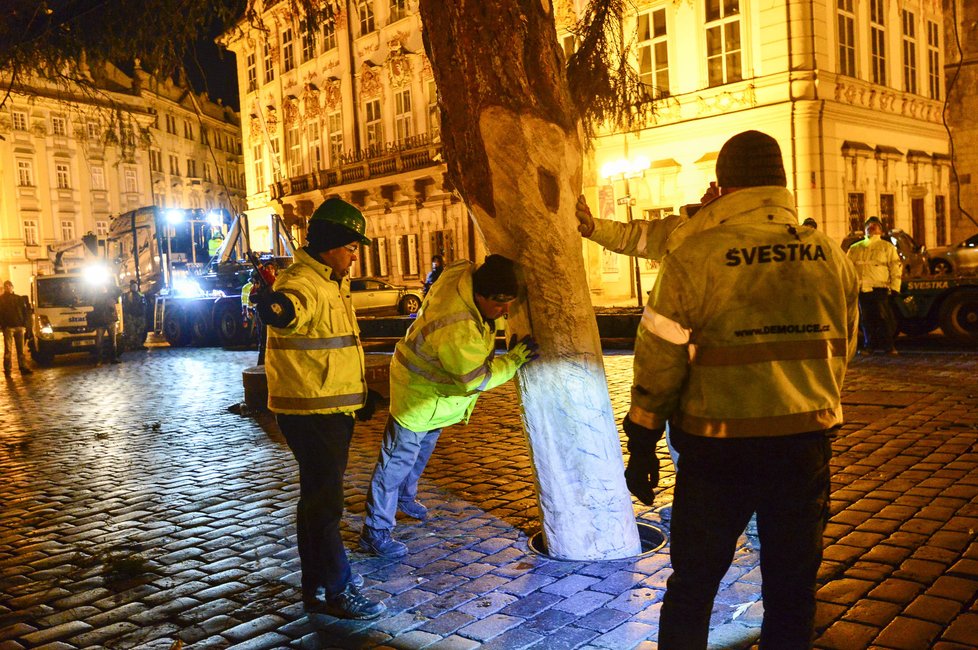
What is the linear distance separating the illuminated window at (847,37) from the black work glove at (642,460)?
2136 centimetres

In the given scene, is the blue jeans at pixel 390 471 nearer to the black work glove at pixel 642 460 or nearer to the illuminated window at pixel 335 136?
the black work glove at pixel 642 460

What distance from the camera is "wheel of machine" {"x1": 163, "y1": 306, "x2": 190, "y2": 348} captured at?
2391cm

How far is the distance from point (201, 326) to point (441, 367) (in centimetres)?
2000

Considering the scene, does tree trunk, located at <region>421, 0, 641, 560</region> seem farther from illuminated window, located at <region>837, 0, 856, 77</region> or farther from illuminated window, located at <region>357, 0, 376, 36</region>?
illuminated window, located at <region>357, 0, 376, 36</region>

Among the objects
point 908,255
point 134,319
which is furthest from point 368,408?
point 134,319

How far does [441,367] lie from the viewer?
184 inches

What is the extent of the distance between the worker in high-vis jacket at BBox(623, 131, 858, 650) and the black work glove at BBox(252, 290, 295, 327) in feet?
5.56

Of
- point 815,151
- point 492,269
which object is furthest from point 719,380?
point 815,151

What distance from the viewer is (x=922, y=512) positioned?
5.18 metres

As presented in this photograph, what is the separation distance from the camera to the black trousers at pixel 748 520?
2666 millimetres

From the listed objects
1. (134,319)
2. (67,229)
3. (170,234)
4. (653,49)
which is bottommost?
(134,319)

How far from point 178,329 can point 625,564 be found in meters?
21.6

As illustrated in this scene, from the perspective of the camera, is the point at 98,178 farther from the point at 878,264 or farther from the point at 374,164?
the point at 878,264

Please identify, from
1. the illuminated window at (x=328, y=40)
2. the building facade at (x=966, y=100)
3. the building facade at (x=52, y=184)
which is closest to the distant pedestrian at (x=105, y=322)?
the illuminated window at (x=328, y=40)
